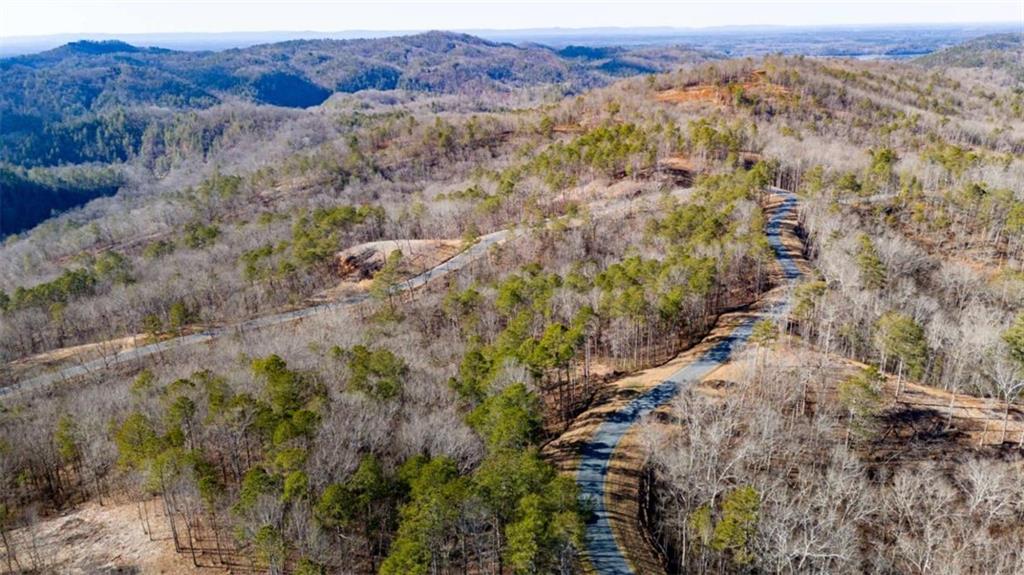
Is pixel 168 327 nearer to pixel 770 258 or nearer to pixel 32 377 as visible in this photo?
pixel 32 377

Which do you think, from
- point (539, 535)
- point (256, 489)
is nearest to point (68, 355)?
point (256, 489)

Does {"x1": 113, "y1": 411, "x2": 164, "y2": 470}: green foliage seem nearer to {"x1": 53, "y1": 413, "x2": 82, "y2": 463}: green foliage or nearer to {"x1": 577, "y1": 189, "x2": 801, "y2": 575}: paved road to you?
{"x1": 53, "y1": 413, "x2": 82, "y2": 463}: green foliage

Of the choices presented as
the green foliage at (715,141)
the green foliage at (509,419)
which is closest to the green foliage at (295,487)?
the green foliage at (509,419)

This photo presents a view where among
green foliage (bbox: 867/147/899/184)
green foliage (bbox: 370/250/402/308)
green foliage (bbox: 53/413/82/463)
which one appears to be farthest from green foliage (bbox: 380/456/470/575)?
green foliage (bbox: 867/147/899/184)

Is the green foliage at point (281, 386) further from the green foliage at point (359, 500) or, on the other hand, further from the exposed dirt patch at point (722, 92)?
the exposed dirt patch at point (722, 92)

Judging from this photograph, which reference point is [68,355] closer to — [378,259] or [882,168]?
[378,259]

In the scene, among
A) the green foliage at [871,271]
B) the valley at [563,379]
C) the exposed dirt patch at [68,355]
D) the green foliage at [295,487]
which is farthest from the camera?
the exposed dirt patch at [68,355]
